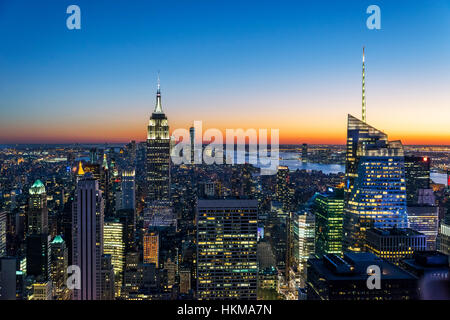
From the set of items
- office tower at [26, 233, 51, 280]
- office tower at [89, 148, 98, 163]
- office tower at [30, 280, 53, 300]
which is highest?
office tower at [89, 148, 98, 163]

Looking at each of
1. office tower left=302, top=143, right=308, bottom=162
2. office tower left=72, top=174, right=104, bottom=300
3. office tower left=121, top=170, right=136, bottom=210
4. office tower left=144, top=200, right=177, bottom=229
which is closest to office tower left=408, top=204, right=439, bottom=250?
office tower left=302, top=143, right=308, bottom=162

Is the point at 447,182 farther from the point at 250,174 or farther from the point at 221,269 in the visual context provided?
the point at 221,269

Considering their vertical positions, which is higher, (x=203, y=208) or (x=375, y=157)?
(x=375, y=157)

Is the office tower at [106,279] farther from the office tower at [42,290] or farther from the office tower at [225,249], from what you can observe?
the office tower at [225,249]

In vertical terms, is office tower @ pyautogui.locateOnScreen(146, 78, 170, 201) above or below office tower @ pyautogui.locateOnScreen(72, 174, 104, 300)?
above

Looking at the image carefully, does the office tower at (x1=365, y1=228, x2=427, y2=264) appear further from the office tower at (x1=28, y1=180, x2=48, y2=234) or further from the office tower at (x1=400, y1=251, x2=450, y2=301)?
the office tower at (x1=28, y1=180, x2=48, y2=234)
